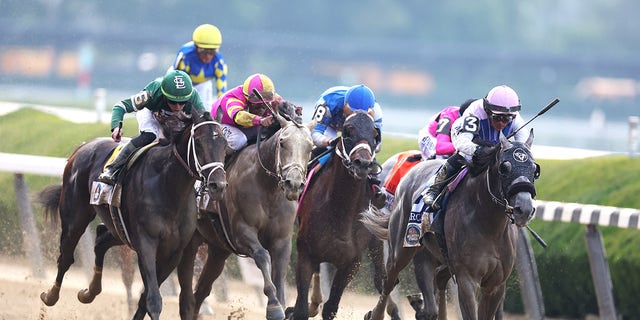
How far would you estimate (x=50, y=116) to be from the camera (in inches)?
656

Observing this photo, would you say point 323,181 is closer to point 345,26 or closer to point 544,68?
point 544,68

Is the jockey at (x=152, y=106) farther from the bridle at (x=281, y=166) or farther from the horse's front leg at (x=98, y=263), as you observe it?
the horse's front leg at (x=98, y=263)

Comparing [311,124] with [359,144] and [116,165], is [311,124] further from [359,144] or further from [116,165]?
[116,165]

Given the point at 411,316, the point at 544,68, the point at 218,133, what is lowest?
the point at 411,316

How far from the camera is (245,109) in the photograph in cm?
950

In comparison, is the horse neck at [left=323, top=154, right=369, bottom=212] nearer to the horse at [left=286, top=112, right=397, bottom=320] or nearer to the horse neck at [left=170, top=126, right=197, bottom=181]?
the horse at [left=286, top=112, right=397, bottom=320]

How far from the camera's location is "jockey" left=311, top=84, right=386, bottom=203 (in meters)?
9.04

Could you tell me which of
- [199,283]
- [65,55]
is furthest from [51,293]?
[65,55]

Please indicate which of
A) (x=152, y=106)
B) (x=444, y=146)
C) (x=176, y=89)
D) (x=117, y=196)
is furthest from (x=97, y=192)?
(x=444, y=146)

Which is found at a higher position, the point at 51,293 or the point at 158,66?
the point at 158,66

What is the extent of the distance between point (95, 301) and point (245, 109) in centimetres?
270

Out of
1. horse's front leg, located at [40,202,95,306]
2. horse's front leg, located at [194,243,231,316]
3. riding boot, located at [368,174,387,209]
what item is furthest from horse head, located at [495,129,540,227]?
horse's front leg, located at [40,202,95,306]

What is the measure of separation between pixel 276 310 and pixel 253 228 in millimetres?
783

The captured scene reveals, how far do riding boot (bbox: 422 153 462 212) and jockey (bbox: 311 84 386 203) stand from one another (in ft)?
2.47
